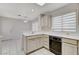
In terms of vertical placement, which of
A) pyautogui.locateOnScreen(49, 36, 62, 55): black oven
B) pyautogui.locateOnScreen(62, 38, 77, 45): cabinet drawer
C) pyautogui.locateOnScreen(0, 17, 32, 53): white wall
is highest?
pyautogui.locateOnScreen(0, 17, 32, 53): white wall

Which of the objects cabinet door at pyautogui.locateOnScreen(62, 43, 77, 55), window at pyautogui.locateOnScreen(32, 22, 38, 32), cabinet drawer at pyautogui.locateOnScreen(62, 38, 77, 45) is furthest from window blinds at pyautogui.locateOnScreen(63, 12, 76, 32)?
window at pyautogui.locateOnScreen(32, 22, 38, 32)

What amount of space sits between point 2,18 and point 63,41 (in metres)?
1.20

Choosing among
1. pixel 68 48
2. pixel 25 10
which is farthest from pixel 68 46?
pixel 25 10

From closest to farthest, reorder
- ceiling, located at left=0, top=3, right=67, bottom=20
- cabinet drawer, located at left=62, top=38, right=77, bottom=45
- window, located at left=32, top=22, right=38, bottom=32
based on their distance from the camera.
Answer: ceiling, located at left=0, top=3, right=67, bottom=20 → window, located at left=32, top=22, right=38, bottom=32 → cabinet drawer, located at left=62, top=38, right=77, bottom=45

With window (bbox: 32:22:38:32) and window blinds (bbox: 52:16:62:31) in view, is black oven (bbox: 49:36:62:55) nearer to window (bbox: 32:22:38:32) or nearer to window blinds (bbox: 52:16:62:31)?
window blinds (bbox: 52:16:62:31)

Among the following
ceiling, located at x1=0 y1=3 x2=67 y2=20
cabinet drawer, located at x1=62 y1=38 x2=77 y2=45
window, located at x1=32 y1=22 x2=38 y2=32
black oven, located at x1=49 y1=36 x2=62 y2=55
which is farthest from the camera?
black oven, located at x1=49 y1=36 x2=62 y2=55

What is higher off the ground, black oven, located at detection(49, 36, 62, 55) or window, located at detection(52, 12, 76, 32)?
window, located at detection(52, 12, 76, 32)

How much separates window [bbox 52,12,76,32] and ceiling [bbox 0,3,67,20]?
239 millimetres

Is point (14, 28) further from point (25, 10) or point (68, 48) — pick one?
point (68, 48)

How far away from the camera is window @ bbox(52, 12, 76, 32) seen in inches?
47.1

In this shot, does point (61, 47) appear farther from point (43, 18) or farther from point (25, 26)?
point (25, 26)

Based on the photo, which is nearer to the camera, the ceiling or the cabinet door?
the ceiling

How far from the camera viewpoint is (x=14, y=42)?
1120 mm

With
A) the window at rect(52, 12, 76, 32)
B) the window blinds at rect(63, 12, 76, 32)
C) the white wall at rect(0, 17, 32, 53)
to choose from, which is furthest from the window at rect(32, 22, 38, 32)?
the window blinds at rect(63, 12, 76, 32)
